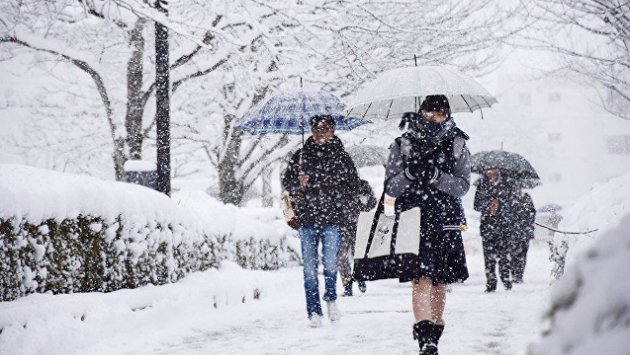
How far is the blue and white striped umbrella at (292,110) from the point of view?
7145 mm

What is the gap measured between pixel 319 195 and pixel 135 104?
6.43 metres

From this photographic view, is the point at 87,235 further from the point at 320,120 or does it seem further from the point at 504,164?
the point at 504,164

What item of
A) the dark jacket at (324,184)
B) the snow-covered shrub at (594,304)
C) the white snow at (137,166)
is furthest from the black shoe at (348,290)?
the snow-covered shrub at (594,304)

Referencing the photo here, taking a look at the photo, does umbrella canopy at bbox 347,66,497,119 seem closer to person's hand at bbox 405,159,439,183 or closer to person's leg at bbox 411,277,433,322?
person's hand at bbox 405,159,439,183

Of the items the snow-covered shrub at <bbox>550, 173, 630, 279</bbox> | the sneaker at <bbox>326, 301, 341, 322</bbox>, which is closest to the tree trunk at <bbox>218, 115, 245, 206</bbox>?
the snow-covered shrub at <bbox>550, 173, 630, 279</bbox>

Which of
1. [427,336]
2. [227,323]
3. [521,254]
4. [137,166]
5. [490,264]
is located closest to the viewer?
[427,336]

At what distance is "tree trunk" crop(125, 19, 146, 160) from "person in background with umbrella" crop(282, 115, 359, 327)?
585 cm

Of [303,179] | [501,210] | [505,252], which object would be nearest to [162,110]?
[303,179]

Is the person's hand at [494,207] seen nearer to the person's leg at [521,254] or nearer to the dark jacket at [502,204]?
the dark jacket at [502,204]

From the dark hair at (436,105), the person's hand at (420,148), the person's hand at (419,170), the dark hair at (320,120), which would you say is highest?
the dark hair at (320,120)

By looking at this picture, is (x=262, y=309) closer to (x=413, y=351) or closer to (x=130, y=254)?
(x=130, y=254)

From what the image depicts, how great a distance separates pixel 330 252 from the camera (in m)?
6.38

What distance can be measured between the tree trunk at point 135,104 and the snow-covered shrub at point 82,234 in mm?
4615

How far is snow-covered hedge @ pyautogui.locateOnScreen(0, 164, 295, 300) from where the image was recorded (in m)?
4.58
